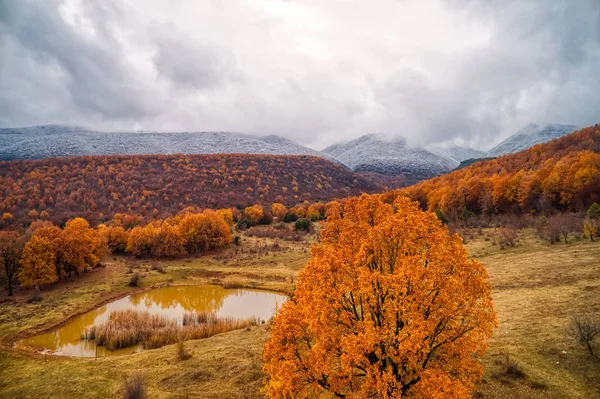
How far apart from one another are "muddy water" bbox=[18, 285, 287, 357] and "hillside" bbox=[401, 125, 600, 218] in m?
55.4

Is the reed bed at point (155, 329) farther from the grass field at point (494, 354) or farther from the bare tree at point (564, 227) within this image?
the bare tree at point (564, 227)

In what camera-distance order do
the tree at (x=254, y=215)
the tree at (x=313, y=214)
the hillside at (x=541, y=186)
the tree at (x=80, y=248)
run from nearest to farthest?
1. the tree at (x=80, y=248)
2. the hillside at (x=541, y=186)
3. the tree at (x=254, y=215)
4. the tree at (x=313, y=214)

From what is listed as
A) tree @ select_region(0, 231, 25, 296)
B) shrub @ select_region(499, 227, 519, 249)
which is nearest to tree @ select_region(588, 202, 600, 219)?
shrub @ select_region(499, 227, 519, 249)

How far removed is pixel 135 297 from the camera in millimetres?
47938

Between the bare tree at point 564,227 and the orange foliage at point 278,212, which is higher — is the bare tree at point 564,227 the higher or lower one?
the lower one

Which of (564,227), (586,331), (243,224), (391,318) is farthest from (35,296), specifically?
(564,227)

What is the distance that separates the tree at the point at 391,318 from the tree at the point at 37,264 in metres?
50.7

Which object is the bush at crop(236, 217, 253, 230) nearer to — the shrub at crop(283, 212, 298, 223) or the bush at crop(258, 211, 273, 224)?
the bush at crop(258, 211, 273, 224)

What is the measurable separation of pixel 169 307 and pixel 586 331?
43.2 meters

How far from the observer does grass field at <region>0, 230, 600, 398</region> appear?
15578 mm

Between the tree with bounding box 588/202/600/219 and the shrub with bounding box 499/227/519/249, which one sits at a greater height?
the tree with bounding box 588/202/600/219

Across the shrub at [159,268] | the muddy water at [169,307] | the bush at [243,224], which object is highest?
the bush at [243,224]

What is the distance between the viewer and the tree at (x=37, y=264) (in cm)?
4678

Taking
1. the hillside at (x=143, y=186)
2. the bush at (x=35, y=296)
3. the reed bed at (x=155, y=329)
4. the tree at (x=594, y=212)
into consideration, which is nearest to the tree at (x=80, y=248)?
the bush at (x=35, y=296)
